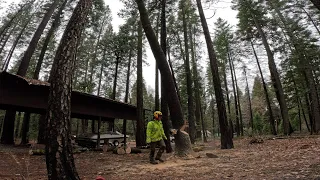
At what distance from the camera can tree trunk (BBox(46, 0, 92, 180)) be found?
14.2 ft

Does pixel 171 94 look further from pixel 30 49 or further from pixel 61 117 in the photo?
pixel 30 49

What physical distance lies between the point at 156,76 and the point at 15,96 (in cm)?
1330

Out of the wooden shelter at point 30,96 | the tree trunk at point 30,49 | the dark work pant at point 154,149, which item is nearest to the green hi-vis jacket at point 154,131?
the dark work pant at point 154,149

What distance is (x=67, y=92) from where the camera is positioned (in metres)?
4.77

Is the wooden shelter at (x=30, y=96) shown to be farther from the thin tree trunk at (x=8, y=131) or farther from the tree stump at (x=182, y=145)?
the tree stump at (x=182, y=145)

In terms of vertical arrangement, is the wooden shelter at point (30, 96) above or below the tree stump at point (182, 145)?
above

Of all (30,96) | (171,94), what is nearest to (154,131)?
(171,94)

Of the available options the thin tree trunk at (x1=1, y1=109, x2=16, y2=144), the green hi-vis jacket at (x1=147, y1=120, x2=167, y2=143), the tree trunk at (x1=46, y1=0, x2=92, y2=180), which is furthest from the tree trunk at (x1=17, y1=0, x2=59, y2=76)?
the tree trunk at (x1=46, y1=0, x2=92, y2=180)

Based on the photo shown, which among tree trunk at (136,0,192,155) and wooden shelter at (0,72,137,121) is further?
wooden shelter at (0,72,137,121)

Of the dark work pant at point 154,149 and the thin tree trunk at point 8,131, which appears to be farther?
the thin tree trunk at point 8,131

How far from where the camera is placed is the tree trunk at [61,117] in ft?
14.2

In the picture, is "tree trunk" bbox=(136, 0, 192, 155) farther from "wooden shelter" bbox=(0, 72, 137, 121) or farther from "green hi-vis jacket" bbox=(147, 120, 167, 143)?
"wooden shelter" bbox=(0, 72, 137, 121)

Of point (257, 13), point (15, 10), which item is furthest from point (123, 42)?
point (257, 13)

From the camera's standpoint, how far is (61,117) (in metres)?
4.50
